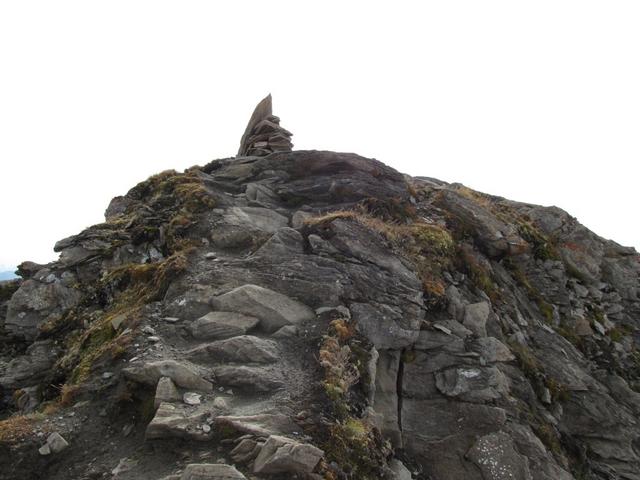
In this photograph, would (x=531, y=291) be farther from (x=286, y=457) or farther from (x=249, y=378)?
(x=286, y=457)

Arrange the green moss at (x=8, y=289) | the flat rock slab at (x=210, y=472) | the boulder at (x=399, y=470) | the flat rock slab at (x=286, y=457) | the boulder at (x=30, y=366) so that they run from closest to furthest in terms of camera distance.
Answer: the flat rock slab at (x=210, y=472)
the flat rock slab at (x=286, y=457)
the boulder at (x=399, y=470)
the boulder at (x=30, y=366)
the green moss at (x=8, y=289)

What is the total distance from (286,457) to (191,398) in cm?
268

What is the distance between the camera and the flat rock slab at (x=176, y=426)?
7340 mm

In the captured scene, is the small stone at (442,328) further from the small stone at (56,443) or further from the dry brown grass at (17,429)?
the dry brown grass at (17,429)

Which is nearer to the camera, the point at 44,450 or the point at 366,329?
the point at 44,450

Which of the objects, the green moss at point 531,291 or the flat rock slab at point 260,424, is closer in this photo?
the flat rock slab at point 260,424

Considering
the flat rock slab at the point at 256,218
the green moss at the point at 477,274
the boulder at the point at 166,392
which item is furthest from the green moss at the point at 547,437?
the flat rock slab at the point at 256,218

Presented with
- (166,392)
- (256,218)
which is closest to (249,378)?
(166,392)

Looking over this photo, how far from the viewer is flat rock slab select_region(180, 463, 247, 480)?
623cm

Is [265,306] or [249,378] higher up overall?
[265,306]

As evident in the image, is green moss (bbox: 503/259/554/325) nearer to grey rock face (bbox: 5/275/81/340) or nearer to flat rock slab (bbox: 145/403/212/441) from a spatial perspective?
flat rock slab (bbox: 145/403/212/441)

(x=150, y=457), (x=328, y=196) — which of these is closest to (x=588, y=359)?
(x=328, y=196)

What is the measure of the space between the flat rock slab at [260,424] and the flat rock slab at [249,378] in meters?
1.13

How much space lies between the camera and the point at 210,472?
6285 mm
